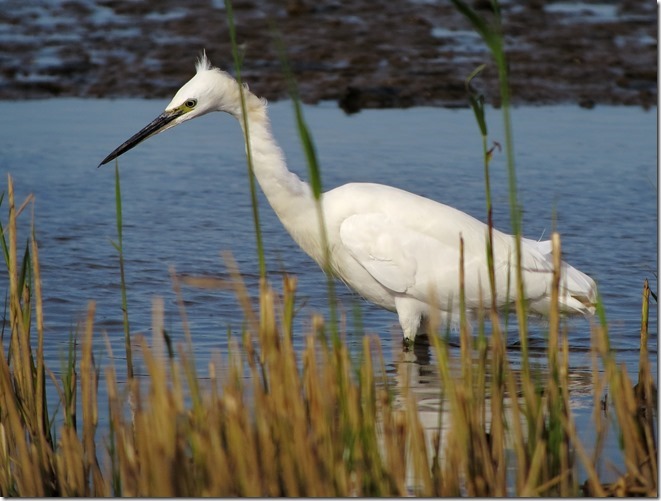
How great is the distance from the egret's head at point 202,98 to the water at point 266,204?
1002 mm

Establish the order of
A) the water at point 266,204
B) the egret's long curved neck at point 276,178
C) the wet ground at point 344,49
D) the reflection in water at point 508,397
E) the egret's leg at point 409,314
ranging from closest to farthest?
the reflection in water at point 508,397 → the egret's long curved neck at point 276,178 → the egret's leg at point 409,314 → the water at point 266,204 → the wet ground at point 344,49

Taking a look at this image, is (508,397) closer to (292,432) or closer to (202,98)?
(202,98)

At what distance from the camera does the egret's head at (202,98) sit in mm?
5242

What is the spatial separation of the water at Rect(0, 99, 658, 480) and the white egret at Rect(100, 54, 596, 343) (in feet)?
1.05

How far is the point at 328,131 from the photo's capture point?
1035 centimetres

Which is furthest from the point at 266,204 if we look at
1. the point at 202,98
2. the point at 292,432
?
the point at 292,432

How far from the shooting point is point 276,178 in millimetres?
5391

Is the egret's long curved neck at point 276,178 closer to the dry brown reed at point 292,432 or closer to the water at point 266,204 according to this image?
the water at point 266,204

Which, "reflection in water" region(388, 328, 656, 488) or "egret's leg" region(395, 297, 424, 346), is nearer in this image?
"reflection in water" region(388, 328, 656, 488)

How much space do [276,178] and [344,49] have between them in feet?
25.1

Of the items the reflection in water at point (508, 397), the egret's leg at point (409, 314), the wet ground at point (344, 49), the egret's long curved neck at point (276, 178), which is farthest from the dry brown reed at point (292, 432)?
the wet ground at point (344, 49)

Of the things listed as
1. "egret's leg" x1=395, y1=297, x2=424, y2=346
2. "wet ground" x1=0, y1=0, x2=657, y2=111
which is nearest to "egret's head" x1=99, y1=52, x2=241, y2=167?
"egret's leg" x1=395, y1=297, x2=424, y2=346

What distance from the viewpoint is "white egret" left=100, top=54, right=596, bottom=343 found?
5.32m

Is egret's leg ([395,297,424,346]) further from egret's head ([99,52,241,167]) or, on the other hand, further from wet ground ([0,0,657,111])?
wet ground ([0,0,657,111])
